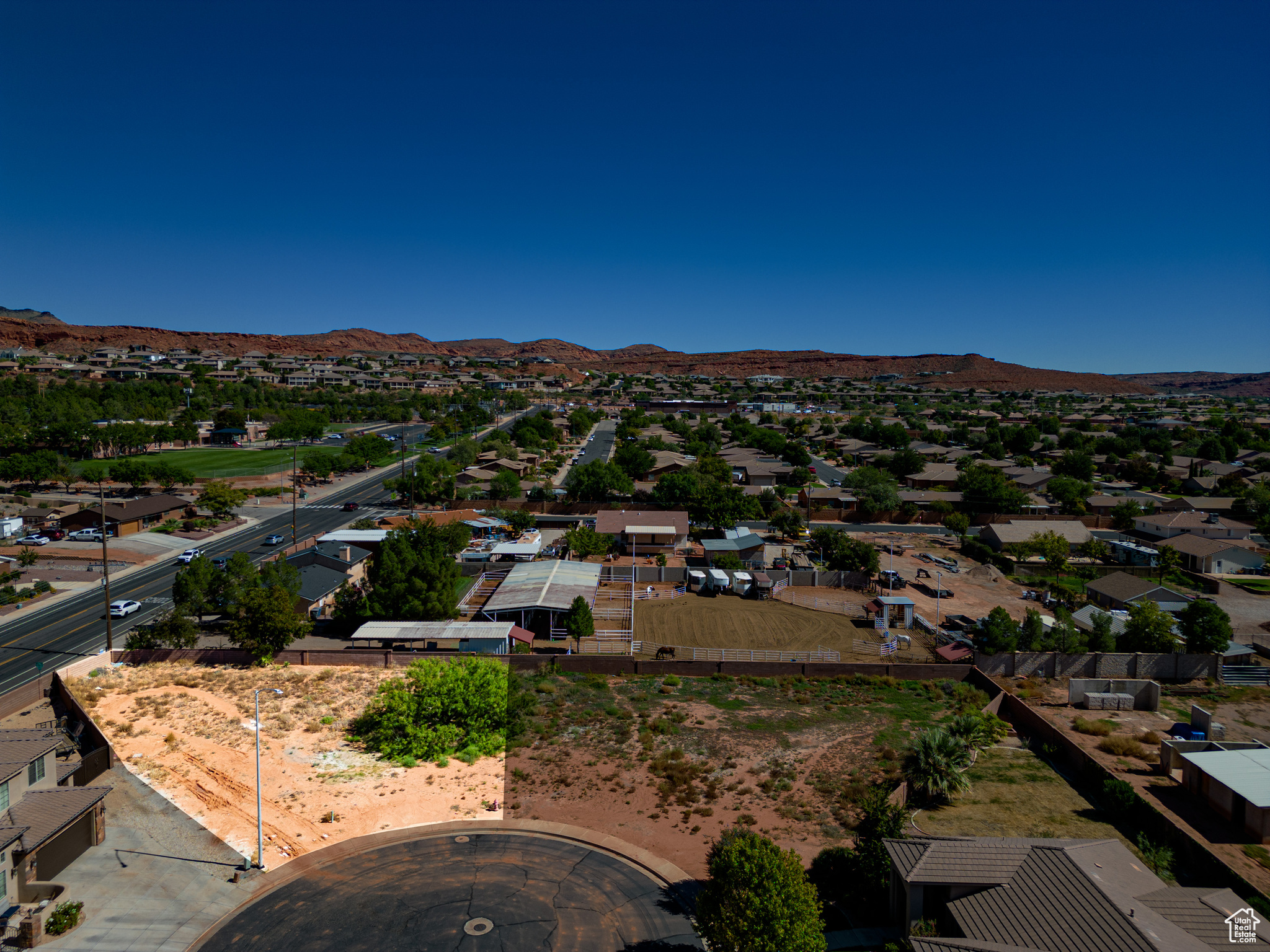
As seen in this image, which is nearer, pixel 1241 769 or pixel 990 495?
pixel 1241 769

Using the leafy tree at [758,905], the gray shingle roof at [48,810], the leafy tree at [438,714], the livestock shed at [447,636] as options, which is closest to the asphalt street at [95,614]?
the livestock shed at [447,636]

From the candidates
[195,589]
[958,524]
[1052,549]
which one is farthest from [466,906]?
[958,524]

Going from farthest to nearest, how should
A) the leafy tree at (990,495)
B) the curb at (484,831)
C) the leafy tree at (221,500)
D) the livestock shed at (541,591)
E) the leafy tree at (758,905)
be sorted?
1. the leafy tree at (990,495)
2. the leafy tree at (221,500)
3. the livestock shed at (541,591)
4. the curb at (484,831)
5. the leafy tree at (758,905)

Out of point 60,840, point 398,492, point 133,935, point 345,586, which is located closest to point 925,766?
point 133,935

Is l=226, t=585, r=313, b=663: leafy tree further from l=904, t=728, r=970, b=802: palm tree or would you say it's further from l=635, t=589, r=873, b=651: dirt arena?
l=904, t=728, r=970, b=802: palm tree

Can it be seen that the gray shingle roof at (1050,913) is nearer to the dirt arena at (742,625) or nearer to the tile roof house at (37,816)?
the dirt arena at (742,625)

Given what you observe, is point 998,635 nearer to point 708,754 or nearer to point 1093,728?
point 1093,728

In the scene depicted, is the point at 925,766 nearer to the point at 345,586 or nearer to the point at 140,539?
the point at 345,586
